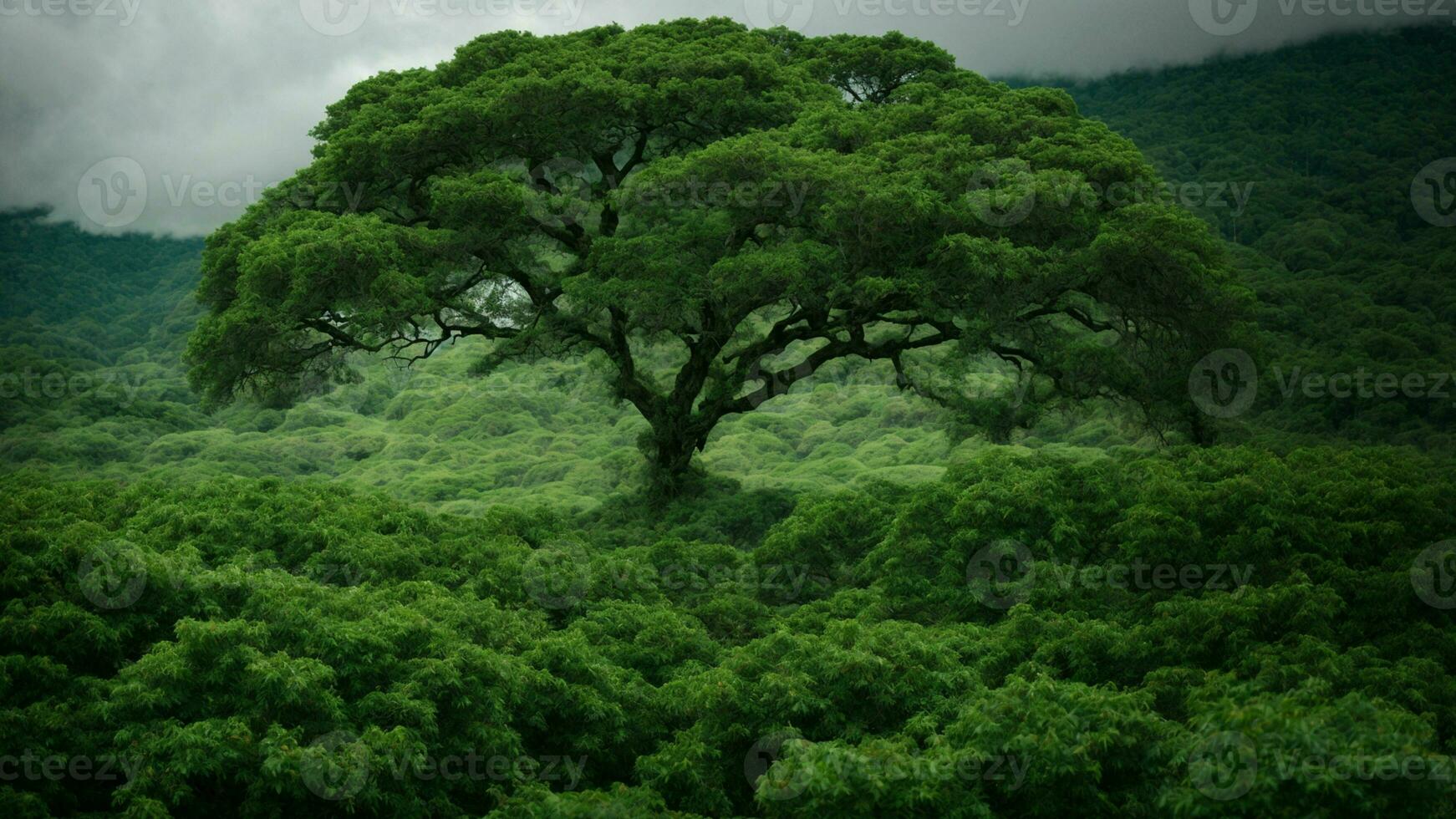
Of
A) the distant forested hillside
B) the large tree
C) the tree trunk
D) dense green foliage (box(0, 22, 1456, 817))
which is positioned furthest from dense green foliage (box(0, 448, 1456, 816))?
the distant forested hillside

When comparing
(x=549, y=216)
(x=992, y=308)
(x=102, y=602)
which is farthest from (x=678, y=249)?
(x=102, y=602)

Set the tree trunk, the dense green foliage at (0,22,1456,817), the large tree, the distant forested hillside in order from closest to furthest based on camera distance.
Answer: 1. the dense green foliage at (0,22,1456,817)
2. the large tree
3. the tree trunk
4. the distant forested hillside

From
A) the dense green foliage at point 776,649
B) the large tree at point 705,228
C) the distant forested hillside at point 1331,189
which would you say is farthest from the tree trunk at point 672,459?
the distant forested hillside at point 1331,189

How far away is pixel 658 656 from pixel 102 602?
18.3 ft

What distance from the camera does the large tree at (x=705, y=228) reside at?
56.3ft

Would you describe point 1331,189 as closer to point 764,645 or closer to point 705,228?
point 705,228

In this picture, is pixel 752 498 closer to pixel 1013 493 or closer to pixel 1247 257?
pixel 1013 493

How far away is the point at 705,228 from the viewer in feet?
59.2

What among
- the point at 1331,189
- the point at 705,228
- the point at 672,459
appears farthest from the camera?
the point at 1331,189

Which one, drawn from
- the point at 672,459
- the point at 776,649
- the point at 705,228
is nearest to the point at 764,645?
the point at 776,649

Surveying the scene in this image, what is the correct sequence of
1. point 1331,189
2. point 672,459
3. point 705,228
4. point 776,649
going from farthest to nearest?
point 1331,189, point 672,459, point 705,228, point 776,649

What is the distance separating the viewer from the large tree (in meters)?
17.2

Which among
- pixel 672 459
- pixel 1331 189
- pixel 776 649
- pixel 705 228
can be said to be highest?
pixel 1331 189

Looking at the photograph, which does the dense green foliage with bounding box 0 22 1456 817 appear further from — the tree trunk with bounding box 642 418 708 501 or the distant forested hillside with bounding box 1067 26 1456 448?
the distant forested hillside with bounding box 1067 26 1456 448
